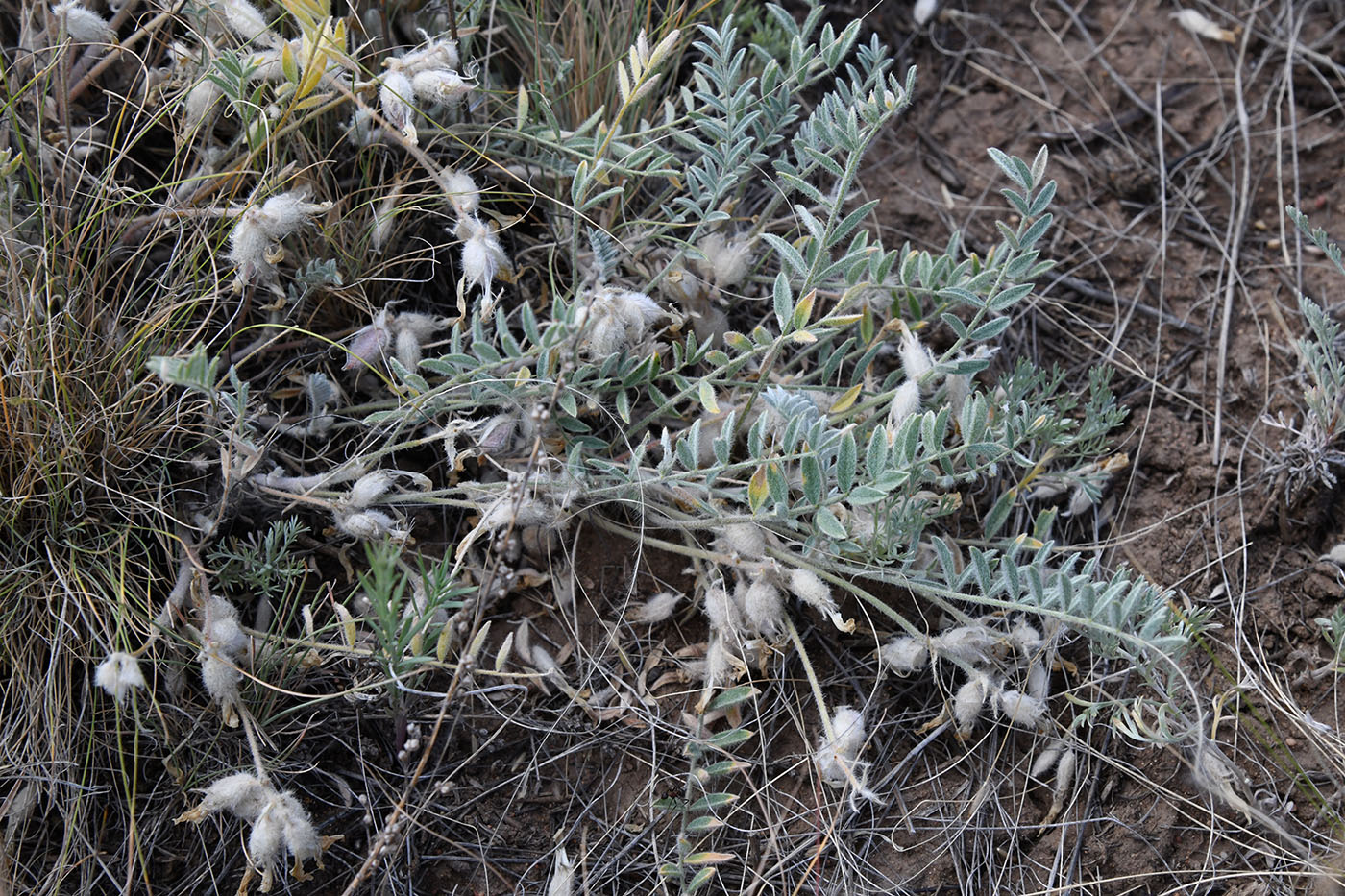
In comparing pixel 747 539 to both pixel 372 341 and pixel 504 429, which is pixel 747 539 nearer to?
pixel 504 429

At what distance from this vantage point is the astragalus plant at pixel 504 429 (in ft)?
5.11

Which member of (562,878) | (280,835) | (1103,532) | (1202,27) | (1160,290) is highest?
(1202,27)

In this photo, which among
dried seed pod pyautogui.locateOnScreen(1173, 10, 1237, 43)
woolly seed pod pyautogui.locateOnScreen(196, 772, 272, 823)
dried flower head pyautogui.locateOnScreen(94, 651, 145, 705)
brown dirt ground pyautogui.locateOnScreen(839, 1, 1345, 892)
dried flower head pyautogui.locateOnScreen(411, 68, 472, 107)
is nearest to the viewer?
dried flower head pyautogui.locateOnScreen(94, 651, 145, 705)

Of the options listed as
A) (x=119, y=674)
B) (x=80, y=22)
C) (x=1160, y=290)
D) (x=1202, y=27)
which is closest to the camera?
(x=119, y=674)

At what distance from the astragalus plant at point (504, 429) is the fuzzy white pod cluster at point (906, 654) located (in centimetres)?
1

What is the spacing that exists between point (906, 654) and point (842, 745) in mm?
188

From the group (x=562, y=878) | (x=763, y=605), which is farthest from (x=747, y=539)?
(x=562, y=878)

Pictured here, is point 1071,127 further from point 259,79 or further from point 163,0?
point 163,0

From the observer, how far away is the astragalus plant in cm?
156

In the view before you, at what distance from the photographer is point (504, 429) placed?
5.62 ft

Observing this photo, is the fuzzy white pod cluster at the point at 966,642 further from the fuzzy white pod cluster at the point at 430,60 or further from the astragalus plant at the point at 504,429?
the fuzzy white pod cluster at the point at 430,60

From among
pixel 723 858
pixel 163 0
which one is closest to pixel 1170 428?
pixel 723 858

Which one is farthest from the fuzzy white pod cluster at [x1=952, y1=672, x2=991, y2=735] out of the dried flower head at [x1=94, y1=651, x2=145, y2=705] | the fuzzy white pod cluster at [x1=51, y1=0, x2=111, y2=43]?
the fuzzy white pod cluster at [x1=51, y1=0, x2=111, y2=43]

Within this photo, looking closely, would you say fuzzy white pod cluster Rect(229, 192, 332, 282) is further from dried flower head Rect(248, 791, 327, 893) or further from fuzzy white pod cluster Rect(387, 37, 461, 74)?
dried flower head Rect(248, 791, 327, 893)
